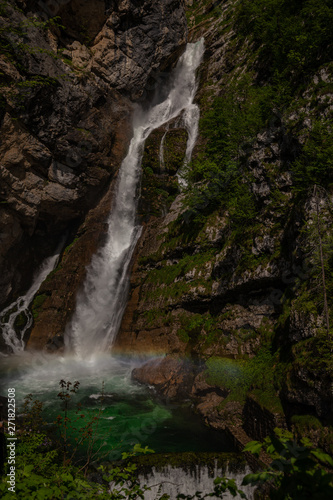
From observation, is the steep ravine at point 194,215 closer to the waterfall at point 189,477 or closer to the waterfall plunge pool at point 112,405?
the waterfall plunge pool at point 112,405

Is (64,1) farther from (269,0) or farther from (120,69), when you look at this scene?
(269,0)

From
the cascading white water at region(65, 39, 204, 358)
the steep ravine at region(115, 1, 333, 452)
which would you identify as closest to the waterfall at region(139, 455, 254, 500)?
the steep ravine at region(115, 1, 333, 452)

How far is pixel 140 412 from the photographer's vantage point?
11.1 m

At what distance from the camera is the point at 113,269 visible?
817 inches

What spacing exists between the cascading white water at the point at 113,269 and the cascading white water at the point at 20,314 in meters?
3.38

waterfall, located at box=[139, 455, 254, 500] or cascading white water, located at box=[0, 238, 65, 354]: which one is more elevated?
cascading white water, located at box=[0, 238, 65, 354]

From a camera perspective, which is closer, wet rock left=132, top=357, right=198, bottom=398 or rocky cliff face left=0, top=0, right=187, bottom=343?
wet rock left=132, top=357, right=198, bottom=398

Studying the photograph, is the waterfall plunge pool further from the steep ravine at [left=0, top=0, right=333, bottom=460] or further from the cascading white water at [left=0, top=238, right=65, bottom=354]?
the cascading white water at [left=0, top=238, right=65, bottom=354]

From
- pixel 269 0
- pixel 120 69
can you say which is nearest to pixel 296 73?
pixel 269 0

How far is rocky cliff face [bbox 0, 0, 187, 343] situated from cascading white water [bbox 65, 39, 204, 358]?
3.15 feet

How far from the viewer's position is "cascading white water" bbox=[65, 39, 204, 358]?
61.4ft

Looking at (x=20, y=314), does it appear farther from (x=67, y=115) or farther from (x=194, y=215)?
(x=67, y=115)

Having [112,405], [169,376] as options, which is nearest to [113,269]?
[169,376]

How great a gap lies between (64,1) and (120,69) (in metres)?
6.15
